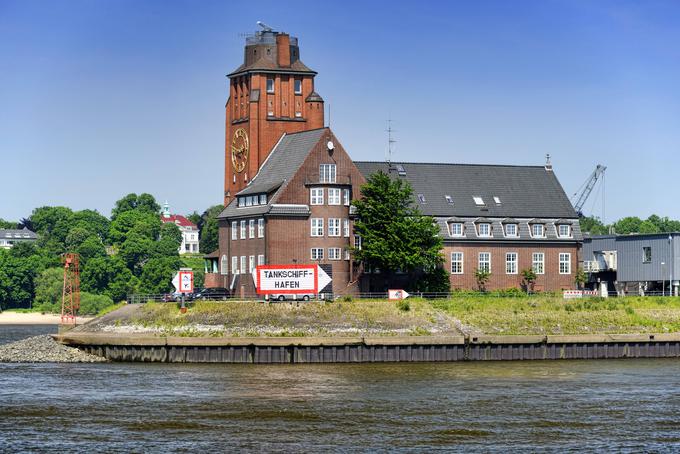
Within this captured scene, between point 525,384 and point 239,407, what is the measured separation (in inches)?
772

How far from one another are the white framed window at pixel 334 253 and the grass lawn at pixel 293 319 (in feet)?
40.4

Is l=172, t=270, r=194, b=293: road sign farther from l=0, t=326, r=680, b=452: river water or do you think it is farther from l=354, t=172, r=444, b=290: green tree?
l=354, t=172, r=444, b=290: green tree

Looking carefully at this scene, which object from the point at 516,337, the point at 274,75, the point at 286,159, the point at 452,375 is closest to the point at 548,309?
the point at 516,337

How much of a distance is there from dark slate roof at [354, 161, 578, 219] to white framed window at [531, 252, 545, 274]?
366 centimetres

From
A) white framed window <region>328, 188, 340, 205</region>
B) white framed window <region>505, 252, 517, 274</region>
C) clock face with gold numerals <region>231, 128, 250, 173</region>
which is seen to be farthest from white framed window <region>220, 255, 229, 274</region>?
white framed window <region>505, 252, 517, 274</region>

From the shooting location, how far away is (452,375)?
279ft

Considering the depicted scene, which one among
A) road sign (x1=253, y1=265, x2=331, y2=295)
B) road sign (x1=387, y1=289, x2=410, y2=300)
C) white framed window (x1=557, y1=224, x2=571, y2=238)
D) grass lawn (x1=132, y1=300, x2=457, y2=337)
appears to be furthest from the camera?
white framed window (x1=557, y1=224, x2=571, y2=238)

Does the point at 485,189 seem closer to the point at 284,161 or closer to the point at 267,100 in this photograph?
the point at 284,161

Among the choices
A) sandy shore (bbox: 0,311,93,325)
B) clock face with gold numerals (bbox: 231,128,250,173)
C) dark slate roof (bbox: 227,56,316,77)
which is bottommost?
sandy shore (bbox: 0,311,93,325)

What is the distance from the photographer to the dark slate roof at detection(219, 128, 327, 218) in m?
110

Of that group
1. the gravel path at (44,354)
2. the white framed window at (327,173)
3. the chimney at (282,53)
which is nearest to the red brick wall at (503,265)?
the white framed window at (327,173)

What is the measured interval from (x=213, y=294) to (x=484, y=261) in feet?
81.2

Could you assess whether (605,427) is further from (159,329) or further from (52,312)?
(52,312)

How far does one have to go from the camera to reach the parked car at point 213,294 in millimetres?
107781
